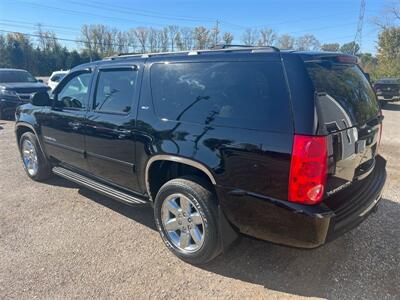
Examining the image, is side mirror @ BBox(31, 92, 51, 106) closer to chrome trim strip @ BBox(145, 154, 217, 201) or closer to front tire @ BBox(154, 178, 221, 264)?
chrome trim strip @ BBox(145, 154, 217, 201)

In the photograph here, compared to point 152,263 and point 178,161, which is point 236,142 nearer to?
point 178,161

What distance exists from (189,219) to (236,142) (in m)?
0.96

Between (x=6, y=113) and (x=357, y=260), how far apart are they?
1241cm

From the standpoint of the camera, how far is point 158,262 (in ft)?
9.73

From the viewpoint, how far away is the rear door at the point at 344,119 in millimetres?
2221

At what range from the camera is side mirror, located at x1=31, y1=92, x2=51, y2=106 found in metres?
4.41

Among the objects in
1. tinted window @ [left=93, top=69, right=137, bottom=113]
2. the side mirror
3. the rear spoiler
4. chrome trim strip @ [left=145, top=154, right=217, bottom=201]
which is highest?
the rear spoiler

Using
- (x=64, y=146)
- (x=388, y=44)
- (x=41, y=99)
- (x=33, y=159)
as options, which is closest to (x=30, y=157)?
(x=33, y=159)

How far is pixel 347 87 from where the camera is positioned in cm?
259

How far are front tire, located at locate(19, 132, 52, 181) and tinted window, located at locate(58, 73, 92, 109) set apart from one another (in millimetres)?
1028

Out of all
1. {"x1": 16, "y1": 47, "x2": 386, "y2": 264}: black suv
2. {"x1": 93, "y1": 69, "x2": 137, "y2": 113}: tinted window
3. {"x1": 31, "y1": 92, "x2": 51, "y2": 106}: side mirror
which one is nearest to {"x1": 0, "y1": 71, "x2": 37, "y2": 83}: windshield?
{"x1": 31, "y1": 92, "x2": 51, "y2": 106}: side mirror

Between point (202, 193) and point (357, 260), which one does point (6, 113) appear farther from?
point (357, 260)

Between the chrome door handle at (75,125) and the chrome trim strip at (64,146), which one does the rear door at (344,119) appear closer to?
the chrome door handle at (75,125)

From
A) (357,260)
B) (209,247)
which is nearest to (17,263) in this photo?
(209,247)
